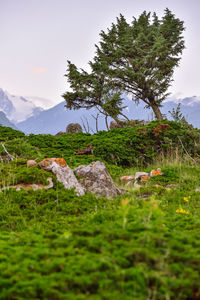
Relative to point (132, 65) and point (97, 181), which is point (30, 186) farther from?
point (132, 65)

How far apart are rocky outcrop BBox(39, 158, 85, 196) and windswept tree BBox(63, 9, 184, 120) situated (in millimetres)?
16619

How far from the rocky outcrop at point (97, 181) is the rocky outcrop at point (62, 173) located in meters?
0.38

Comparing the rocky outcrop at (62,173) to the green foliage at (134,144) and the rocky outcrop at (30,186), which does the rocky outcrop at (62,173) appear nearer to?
the rocky outcrop at (30,186)

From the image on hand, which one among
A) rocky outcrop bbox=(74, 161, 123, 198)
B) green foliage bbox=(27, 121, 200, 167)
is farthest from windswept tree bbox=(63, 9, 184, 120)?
rocky outcrop bbox=(74, 161, 123, 198)

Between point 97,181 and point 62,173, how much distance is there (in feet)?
3.31

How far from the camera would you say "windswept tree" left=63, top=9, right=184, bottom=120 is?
22.5 meters

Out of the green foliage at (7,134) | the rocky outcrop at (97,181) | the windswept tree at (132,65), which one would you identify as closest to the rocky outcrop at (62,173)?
the rocky outcrop at (97,181)

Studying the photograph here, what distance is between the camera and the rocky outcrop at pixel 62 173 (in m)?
5.34

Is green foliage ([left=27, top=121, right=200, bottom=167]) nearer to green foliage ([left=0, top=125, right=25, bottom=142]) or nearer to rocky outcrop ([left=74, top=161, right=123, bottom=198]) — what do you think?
green foliage ([left=0, top=125, right=25, bottom=142])

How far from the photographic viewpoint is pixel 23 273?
1.52 metres

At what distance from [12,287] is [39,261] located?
1.08 feet

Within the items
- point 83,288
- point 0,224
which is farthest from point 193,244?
point 0,224

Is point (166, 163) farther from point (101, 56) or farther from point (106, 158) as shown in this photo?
point (101, 56)

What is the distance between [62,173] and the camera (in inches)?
218
